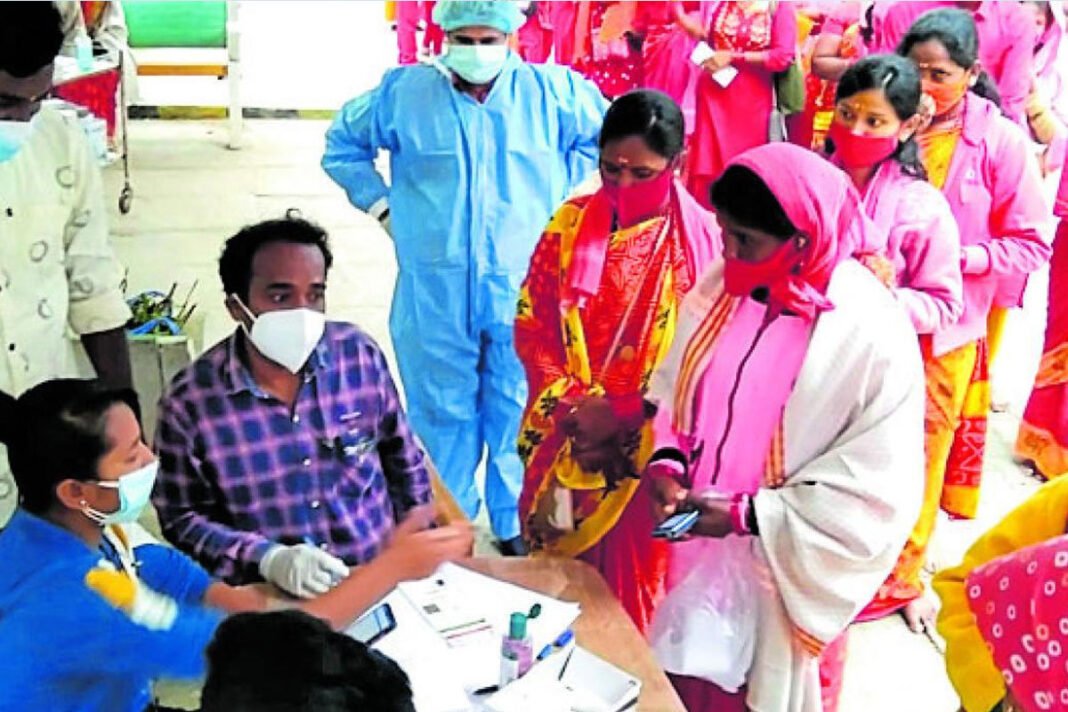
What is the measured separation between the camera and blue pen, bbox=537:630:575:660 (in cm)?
200

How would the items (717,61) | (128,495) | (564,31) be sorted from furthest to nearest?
(564,31) < (717,61) < (128,495)

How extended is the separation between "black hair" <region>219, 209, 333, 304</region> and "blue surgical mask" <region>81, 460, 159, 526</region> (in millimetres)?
534

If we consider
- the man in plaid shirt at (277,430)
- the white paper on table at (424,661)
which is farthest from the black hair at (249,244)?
the white paper on table at (424,661)

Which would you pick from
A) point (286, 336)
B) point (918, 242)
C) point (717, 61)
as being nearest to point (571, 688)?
point (286, 336)

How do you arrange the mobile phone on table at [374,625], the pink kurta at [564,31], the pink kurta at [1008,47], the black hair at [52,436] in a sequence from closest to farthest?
the black hair at [52,436] < the mobile phone on table at [374,625] < the pink kurta at [1008,47] < the pink kurta at [564,31]

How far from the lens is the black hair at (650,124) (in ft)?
8.48

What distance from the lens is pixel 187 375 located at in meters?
2.31

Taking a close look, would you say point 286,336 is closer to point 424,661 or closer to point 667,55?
point 424,661

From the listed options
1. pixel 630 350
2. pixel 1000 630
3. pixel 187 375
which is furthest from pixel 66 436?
pixel 1000 630

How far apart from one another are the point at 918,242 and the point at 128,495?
6.22 ft

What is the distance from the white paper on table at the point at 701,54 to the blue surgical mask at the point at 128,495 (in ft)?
10.4

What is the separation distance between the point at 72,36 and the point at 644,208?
3917 mm

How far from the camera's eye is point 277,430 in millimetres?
2303

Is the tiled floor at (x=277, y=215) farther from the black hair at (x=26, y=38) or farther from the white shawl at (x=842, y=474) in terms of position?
the black hair at (x=26, y=38)
